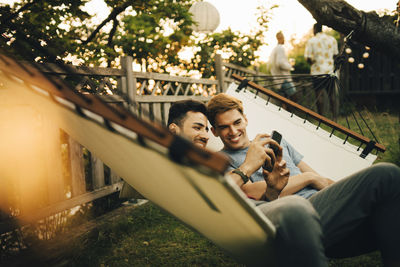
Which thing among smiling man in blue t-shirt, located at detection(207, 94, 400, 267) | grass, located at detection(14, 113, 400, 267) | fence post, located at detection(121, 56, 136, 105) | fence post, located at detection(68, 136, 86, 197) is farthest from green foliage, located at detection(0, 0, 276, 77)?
grass, located at detection(14, 113, 400, 267)

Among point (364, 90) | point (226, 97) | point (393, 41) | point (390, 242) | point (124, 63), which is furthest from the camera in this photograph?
point (364, 90)

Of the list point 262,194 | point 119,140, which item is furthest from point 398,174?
point 119,140

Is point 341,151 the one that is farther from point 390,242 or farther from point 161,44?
point 161,44

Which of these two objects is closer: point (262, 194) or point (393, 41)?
point (262, 194)

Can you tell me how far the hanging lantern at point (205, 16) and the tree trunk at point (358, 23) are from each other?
11.9 ft

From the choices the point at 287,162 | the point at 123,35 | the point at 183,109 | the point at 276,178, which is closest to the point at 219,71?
the point at 123,35

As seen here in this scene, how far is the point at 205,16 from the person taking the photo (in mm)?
5410

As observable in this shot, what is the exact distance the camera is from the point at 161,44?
437cm

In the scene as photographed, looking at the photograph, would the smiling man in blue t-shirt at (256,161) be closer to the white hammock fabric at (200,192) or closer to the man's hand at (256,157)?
the man's hand at (256,157)

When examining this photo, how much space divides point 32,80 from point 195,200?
571 millimetres

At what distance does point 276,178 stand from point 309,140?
1044 mm

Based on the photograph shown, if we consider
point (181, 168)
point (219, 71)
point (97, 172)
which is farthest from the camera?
point (219, 71)

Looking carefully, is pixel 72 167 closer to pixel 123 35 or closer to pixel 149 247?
pixel 149 247

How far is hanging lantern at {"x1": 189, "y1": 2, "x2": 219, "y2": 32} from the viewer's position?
5410 mm
